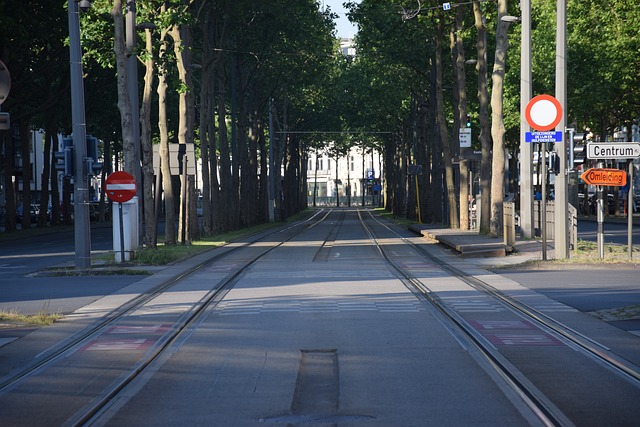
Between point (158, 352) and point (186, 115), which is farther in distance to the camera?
point (186, 115)

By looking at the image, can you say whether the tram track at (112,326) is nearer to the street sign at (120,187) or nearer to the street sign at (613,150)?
the street sign at (120,187)

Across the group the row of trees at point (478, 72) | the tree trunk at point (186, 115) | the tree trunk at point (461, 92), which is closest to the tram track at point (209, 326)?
the tree trunk at point (186, 115)

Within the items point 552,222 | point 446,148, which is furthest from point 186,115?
point 446,148

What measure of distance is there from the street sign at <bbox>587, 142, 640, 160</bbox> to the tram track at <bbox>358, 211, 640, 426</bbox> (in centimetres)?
502

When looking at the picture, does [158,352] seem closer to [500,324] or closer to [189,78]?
[500,324]

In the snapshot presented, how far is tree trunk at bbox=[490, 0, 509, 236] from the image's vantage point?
36.4 metres

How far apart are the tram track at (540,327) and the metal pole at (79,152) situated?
25.7 feet

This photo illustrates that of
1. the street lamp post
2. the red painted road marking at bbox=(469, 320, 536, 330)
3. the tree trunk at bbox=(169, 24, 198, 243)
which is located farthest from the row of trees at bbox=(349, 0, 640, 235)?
the red painted road marking at bbox=(469, 320, 536, 330)

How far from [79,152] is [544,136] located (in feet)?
33.5

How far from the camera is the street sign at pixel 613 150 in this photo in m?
24.7

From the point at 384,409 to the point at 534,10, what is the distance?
6283cm

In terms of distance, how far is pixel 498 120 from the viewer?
121 ft

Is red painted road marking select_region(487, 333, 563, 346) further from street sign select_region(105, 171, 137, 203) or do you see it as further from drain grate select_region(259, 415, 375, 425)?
street sign select_region(105, 171, 137, 203)

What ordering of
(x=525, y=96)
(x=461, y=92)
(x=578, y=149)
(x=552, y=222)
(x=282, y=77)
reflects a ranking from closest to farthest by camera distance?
(x=578, y=149), (x=525, y=96), (x=552, y=222), (x=461, y=92), (x=282, y=77)
